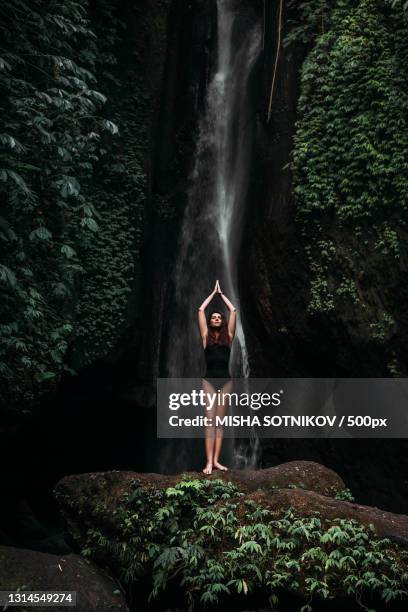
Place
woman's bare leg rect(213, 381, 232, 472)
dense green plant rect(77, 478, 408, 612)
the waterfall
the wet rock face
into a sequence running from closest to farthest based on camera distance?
dense green plant rect(77, 478, 408, 612) → the wet rock face → woman's bare leg rect(213, 381, 232, 472) → the waterfall

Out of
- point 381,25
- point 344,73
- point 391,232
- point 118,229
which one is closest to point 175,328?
point 118,229

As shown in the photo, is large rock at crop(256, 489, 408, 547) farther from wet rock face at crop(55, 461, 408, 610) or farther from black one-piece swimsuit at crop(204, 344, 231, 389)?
black one-piece swimsuit at crop(204, 344, 231, 389)

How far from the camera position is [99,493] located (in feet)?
20.8

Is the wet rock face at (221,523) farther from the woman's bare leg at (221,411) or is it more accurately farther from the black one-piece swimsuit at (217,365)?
the black one-piece swimsuit at (217,365)

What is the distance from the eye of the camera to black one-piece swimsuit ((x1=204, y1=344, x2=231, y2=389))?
648 cm

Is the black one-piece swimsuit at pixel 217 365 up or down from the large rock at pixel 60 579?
up

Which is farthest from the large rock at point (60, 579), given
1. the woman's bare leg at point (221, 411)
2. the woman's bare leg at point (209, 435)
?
the woman's bare leg at point (221, 411)

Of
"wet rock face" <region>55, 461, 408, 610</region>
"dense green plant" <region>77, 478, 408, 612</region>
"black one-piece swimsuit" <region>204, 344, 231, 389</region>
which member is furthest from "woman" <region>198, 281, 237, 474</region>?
"dense green plant" <region>77, 478, 408, 612</region>

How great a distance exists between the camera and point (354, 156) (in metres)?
9.46

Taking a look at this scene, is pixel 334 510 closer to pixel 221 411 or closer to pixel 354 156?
pixel 221 411

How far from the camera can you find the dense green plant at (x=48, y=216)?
8.20 m

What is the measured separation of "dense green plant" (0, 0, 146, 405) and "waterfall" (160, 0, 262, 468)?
5.67 feet

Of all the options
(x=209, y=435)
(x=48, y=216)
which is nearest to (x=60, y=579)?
(x=209, y=435)

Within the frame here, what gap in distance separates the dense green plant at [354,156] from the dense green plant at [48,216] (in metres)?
3.78
